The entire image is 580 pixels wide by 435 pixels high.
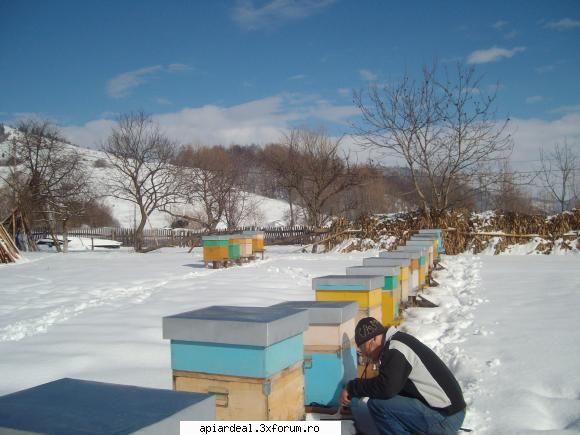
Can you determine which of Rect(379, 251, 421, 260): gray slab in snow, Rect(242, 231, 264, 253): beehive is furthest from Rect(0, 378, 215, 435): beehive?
Rect(242, 231, 264, 253): beehive

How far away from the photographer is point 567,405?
400cm

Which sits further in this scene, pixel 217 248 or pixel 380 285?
pixel 217 248

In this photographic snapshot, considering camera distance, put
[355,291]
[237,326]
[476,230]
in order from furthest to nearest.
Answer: [476,230] → [355,291] → [237,326]

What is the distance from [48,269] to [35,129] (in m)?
19.1

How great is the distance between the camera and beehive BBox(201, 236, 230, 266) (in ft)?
47.5

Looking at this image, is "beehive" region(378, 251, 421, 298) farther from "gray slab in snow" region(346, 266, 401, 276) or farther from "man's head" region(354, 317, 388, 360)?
"man's head" region(354, 317, 388, 360)

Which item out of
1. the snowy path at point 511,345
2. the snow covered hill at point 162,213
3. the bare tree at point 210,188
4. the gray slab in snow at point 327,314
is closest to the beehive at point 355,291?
the snowy path at point 511,345

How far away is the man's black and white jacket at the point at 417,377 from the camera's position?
3.18 metres

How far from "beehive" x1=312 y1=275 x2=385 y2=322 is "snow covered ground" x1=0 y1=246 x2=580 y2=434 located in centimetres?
102

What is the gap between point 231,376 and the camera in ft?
9.30

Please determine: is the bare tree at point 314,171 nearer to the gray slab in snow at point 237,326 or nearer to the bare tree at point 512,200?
the bare tree at point 512,200

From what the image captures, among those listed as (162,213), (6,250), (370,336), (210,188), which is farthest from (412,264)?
(162,213)

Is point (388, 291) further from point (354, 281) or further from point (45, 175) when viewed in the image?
point (45, 175)

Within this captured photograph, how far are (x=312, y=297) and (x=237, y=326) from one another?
6.60 m
